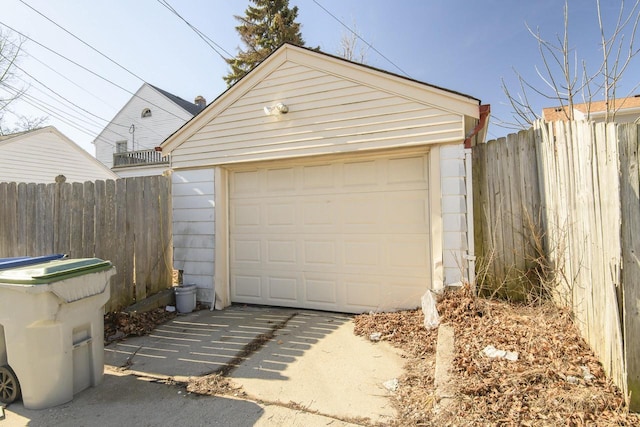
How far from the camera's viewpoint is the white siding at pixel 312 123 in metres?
4.28

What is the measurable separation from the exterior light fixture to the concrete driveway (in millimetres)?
3091

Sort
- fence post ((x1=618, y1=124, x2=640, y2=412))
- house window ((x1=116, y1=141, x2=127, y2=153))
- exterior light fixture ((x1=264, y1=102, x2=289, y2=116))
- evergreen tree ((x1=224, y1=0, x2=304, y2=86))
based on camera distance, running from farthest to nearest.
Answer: house window ((x1=116, y1=141, x2=127, y2=153))
evergreen tree ((x1=224, y1=0, x2=304, y2=86))
exterior light fixture ((x1=264, y1=102, x2=289, y2=116))
fence post ((x1=618, y1=124, x2=640, y2=412))

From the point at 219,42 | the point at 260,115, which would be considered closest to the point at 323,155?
the point at 260,115

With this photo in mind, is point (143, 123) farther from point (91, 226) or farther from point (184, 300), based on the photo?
point (184, 300)

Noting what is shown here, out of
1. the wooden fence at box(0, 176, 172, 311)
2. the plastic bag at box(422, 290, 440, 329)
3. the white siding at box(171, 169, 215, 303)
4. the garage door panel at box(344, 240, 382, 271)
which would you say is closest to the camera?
the plastic bag at box(422, 290, 440, 329)

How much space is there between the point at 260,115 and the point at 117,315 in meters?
3.52

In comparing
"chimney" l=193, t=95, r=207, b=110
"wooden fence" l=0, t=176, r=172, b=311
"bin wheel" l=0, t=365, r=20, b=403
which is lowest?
"bin wheel" l=0, t=365, r=20, b=403

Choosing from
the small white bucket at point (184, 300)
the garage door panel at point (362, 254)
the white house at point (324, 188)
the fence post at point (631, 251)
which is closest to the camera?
the fence post at point (631, 251)

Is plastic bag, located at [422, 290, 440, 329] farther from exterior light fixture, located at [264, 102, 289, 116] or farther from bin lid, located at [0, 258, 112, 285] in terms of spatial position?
bin lid, located at [0, 258, 112, 285]

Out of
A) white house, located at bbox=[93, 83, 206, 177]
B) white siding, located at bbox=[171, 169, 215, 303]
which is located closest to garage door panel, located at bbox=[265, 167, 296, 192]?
white siding, located at bbox=[171, 169, 215, 303]

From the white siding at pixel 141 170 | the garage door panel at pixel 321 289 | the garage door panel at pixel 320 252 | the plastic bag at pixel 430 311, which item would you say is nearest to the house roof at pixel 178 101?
the white siding at pixel 141 170

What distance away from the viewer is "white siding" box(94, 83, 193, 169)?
18.5 meters

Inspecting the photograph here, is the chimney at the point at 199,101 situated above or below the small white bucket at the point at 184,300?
above

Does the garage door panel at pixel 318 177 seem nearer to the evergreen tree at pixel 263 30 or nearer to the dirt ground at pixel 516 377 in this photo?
the dirt ground at pixel 516 377
